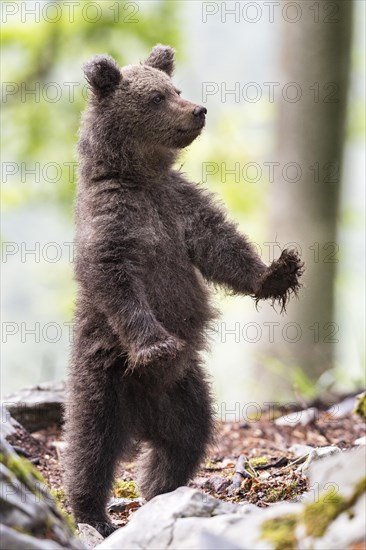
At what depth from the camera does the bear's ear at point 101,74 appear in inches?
200

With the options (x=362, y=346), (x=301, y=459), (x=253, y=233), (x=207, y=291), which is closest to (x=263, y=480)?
(x=301, y=459)

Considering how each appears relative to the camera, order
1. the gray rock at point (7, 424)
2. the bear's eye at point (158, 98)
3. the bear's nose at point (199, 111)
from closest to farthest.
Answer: the bear's nose at point (199, 111) → the bear's eye at point (158, 98) → the gray rock at point (7, 424)

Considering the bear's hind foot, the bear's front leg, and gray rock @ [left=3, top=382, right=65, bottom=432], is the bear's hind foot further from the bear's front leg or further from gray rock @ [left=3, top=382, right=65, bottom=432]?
gray rock @ [left=3, top=382, right=65, bottom=432]

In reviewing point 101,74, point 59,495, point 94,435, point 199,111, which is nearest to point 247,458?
point 59,495

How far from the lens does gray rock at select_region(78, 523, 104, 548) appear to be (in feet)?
13.7

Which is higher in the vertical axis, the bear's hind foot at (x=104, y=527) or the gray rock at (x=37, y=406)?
the gray rock at (x=37, y=406)

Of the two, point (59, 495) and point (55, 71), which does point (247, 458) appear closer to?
point (59, 495)

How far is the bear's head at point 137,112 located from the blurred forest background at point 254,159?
1.06 m

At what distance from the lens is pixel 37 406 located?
6.60 meters

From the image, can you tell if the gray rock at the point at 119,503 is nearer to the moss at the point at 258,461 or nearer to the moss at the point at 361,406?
the moss at the point at 258,461

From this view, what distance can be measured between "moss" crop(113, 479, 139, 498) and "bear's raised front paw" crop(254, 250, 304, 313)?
1.62 metres


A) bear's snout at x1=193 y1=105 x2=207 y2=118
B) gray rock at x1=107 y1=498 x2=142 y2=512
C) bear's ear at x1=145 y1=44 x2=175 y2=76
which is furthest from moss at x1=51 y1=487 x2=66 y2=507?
bear's ear at x1=145 y1=44 x2=175 y2=76

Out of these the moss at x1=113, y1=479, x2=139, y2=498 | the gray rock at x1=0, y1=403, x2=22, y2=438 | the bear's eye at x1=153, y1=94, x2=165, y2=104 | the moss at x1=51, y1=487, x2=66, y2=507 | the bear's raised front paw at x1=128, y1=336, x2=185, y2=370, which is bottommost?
the moss at x1=113, y1=479, x2=139, y2=498

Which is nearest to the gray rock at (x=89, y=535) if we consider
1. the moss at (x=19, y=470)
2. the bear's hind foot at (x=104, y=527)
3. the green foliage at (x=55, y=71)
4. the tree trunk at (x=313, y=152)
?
the bear's hind foot at (x=104, y=527)
